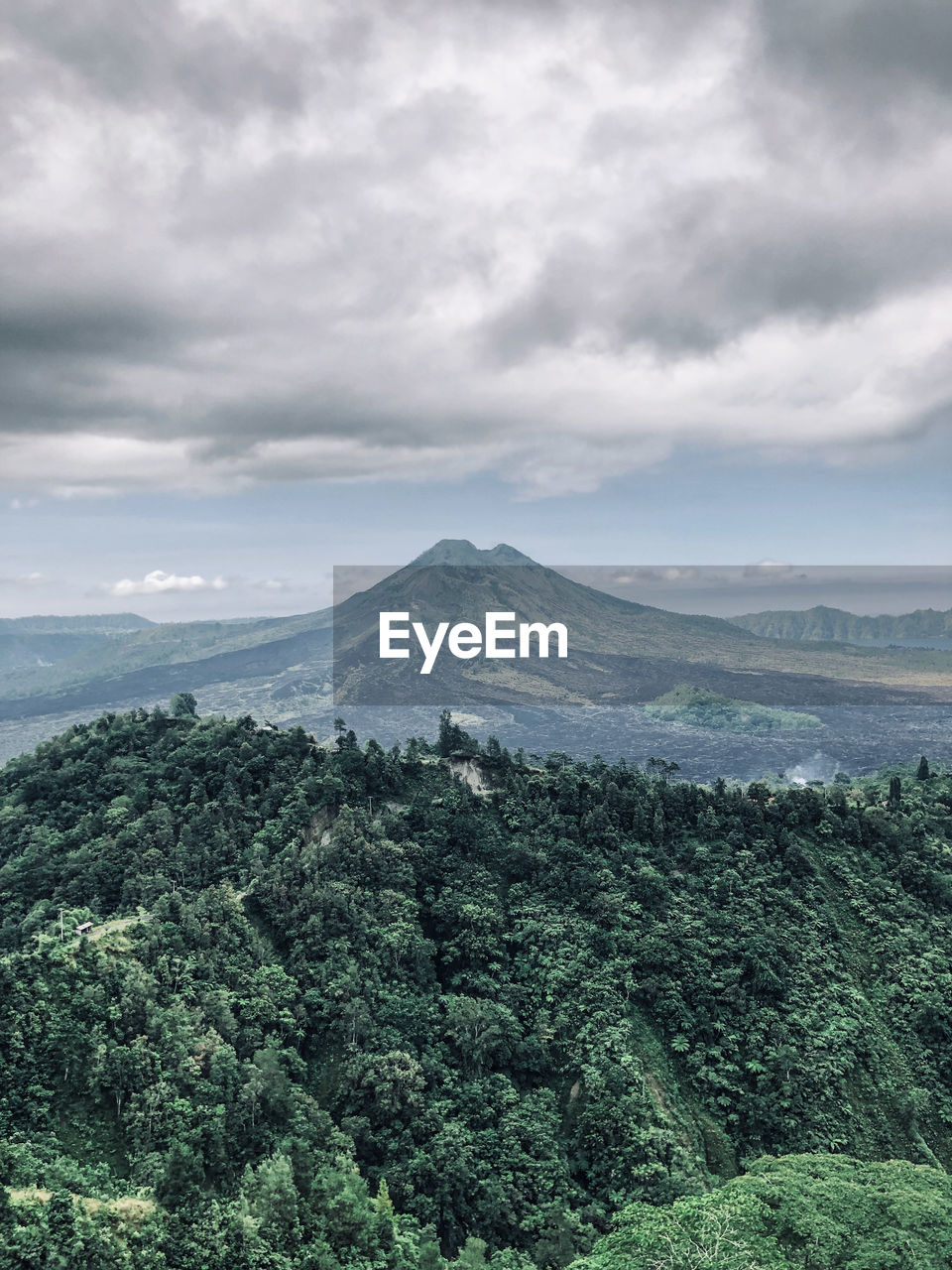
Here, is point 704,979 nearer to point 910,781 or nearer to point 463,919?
point 463,919

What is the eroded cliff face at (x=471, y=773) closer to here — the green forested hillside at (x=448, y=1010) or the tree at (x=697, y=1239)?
the green forested hillside at (x=448, y=1010)

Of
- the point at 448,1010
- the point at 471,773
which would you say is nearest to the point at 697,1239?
the point at 448,1010

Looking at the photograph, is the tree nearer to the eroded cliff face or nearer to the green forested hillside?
the green forested hillside

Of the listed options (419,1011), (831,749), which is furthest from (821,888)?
(831,749)

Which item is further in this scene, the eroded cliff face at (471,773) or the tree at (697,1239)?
the eroded cliff face at (471,773)

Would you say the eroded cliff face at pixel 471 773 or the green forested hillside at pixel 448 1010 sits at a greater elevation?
the eroded cliff face at pixel 471 773

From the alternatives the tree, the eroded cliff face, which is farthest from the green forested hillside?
the eroded cliff face

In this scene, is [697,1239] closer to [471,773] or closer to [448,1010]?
[448,1010]

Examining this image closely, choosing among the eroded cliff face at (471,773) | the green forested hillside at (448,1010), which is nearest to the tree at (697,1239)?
the green forested hillside at (448,1010)
